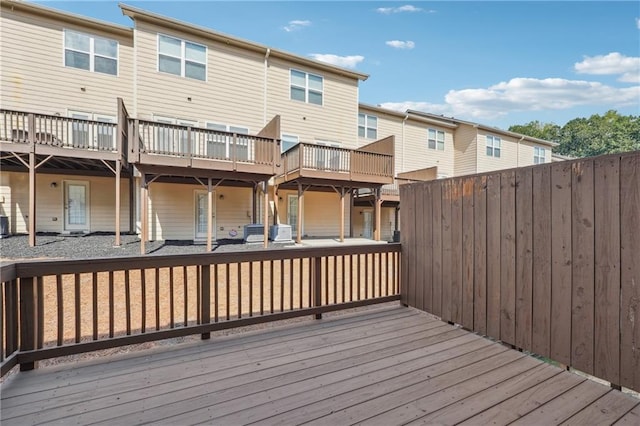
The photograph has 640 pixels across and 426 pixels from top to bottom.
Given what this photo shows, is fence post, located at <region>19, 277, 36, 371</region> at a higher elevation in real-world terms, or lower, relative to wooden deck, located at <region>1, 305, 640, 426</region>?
higher

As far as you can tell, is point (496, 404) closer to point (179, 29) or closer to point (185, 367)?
point (185, 367)

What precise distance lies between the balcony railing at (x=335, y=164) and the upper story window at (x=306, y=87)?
2814mm

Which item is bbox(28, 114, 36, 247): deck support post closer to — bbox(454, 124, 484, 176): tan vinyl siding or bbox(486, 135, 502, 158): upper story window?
bbox(454, 124, 484, 176): tan vinyl siding

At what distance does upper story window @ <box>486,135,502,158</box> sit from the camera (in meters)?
17.2

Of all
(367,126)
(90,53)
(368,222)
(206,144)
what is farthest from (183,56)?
(368,222)

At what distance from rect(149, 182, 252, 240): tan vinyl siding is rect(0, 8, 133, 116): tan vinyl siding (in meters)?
3.30

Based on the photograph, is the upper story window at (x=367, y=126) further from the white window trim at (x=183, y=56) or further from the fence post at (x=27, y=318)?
the fence post at (x=27, y=318)

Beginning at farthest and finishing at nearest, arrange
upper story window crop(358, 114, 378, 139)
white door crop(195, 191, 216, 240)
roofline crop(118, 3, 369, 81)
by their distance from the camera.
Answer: upper story window crop(358, 114, 378, 139) → white door crop(195, 191, 216, 240) → roofline crop(118, 3, 369, 81)

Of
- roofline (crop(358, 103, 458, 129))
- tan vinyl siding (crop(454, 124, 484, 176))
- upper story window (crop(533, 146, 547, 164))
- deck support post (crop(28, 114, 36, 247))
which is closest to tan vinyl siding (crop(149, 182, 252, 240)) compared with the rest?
deck support post (crop(28, 114, 36, 247))

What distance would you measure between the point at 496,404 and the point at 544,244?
1.32m

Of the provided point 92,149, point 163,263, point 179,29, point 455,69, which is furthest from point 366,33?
point 163,263

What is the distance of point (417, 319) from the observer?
346 centimetres

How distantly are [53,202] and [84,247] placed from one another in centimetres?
335

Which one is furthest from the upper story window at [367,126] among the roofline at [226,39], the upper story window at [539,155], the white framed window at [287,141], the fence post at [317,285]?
the upper story window at [539,155]
